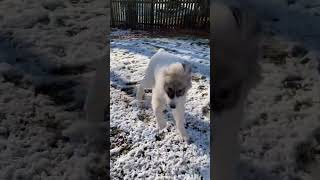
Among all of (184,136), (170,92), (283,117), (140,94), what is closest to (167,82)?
(170,92)

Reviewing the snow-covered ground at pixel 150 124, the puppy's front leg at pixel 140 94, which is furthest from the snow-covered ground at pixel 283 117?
the puppy's front leg at pixel 140 94

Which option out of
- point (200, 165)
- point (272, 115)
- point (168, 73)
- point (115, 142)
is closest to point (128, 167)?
point (115, 142)

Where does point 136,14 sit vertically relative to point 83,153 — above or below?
above

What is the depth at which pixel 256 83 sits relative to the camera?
2109 millimetres

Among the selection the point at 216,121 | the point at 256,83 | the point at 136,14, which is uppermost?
the point at 136,14

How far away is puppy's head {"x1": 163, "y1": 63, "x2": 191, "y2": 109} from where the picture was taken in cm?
215

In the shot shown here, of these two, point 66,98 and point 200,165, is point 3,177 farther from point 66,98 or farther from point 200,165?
point 200,165

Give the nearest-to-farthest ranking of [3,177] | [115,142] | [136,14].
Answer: [3,177] → [115,142] → [136,14]

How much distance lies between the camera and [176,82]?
218 cm

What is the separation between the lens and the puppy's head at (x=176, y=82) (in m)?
2.15

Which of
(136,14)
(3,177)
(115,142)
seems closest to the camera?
(3,177)

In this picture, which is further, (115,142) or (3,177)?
(115,142)

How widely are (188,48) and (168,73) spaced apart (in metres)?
0.15

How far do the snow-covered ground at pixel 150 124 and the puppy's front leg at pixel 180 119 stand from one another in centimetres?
2
